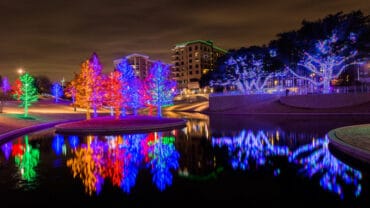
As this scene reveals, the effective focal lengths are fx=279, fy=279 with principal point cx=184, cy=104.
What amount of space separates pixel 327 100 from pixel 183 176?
4661cm

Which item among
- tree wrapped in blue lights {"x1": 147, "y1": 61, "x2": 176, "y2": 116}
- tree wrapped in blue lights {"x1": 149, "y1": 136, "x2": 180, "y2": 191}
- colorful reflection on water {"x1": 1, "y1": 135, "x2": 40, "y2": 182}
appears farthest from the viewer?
tree wrapped in blue lights {"x1": 147, "y1": 61, "x2": 176, "y2": 116}

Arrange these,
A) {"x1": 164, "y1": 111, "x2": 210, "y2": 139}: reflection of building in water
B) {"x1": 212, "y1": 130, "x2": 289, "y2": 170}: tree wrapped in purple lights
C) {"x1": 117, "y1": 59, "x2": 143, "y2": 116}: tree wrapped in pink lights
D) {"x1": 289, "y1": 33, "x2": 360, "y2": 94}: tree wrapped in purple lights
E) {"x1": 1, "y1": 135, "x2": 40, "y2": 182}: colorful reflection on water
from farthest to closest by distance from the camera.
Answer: {"x1": 289, "y1": 33, "x2": 360, "y2": 94}: tree wrapped in purple lights
{"x1": 117, "y1": 59, "x2": 143, "y2": 116}: tree wrapped in pink lights
{"x1": 164, "y1": 111, "x2": 210, "y2": 139}: reflection of building in water
{"x1": 212, "y1": 130, "x2": 289, "y2": 170}: tree wrapped in purple lights
{"x1": 1, "y1": 135, "x2": 40, "y2": 182}: colorful reflection on water

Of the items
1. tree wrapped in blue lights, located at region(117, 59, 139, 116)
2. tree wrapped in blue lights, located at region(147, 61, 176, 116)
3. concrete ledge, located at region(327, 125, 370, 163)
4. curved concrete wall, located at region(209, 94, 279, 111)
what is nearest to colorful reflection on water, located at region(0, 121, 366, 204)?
concrete ledge, located at region(327, 125, 370, 163)

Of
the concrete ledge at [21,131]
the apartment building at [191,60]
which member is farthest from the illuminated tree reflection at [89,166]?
the apartment building at [191,60]

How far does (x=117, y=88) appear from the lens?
36875 millimetres

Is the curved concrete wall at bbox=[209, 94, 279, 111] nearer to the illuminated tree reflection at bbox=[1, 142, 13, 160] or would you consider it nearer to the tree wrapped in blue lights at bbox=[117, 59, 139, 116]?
the tree wrapped in blue lights at bbox=[117, 59, 139, 116]

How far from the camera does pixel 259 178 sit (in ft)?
36.5

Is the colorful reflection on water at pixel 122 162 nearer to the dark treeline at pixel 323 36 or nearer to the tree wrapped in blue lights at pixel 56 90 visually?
the dark treeline at pixel 323 36

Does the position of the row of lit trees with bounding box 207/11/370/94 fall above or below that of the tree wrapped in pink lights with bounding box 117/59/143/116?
above

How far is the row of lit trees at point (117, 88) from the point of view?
35.4 m

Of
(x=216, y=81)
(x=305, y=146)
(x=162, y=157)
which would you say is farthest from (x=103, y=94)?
(x=216, y=81)

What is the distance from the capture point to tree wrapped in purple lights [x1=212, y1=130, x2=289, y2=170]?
14.1 meters

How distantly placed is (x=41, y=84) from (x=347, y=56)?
117081 millimetres

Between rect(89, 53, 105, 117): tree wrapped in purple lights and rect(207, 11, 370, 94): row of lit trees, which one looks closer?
rect(89, 53, 105, 117): tree wrapped in purple lights
